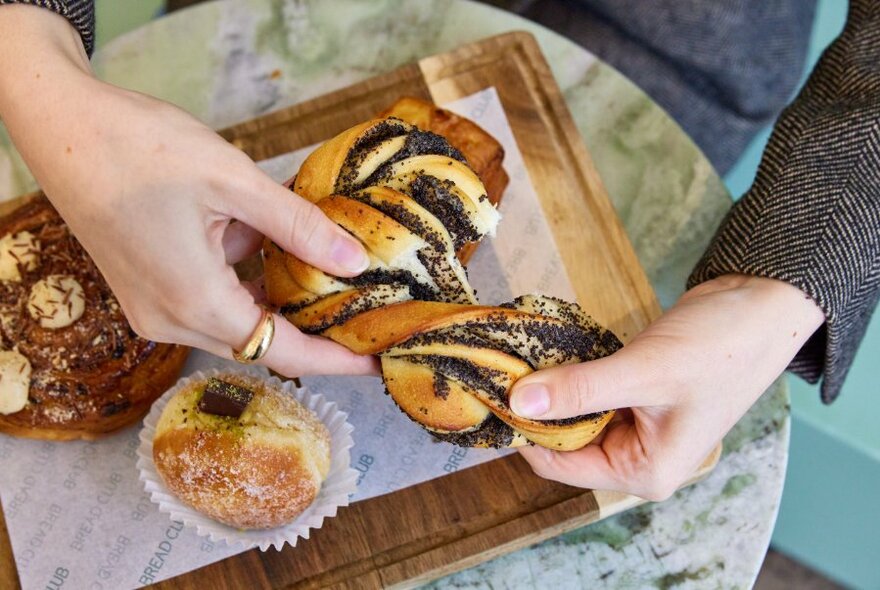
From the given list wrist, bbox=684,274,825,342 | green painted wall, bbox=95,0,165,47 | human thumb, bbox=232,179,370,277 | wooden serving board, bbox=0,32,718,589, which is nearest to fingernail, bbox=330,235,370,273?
human thumb, bbox=232,179,370,277

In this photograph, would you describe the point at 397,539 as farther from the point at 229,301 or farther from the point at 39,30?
the point at 39,30

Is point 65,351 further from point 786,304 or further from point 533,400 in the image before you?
point 786,304

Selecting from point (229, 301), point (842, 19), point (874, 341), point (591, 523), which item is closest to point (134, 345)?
point (229, 301)

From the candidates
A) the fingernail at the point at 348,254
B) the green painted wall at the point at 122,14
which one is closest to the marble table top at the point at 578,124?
the green painted wall at the point at 122,14

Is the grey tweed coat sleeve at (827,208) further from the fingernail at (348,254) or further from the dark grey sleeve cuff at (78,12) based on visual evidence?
the dark grey sleeve cuff at (78,12)

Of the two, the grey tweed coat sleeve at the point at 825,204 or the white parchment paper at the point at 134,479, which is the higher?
the grey tweed coat sleeve at the point at 825,204

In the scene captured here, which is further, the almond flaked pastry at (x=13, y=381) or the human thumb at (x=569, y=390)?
the almond flaked pastry at (x=13, y=381)
